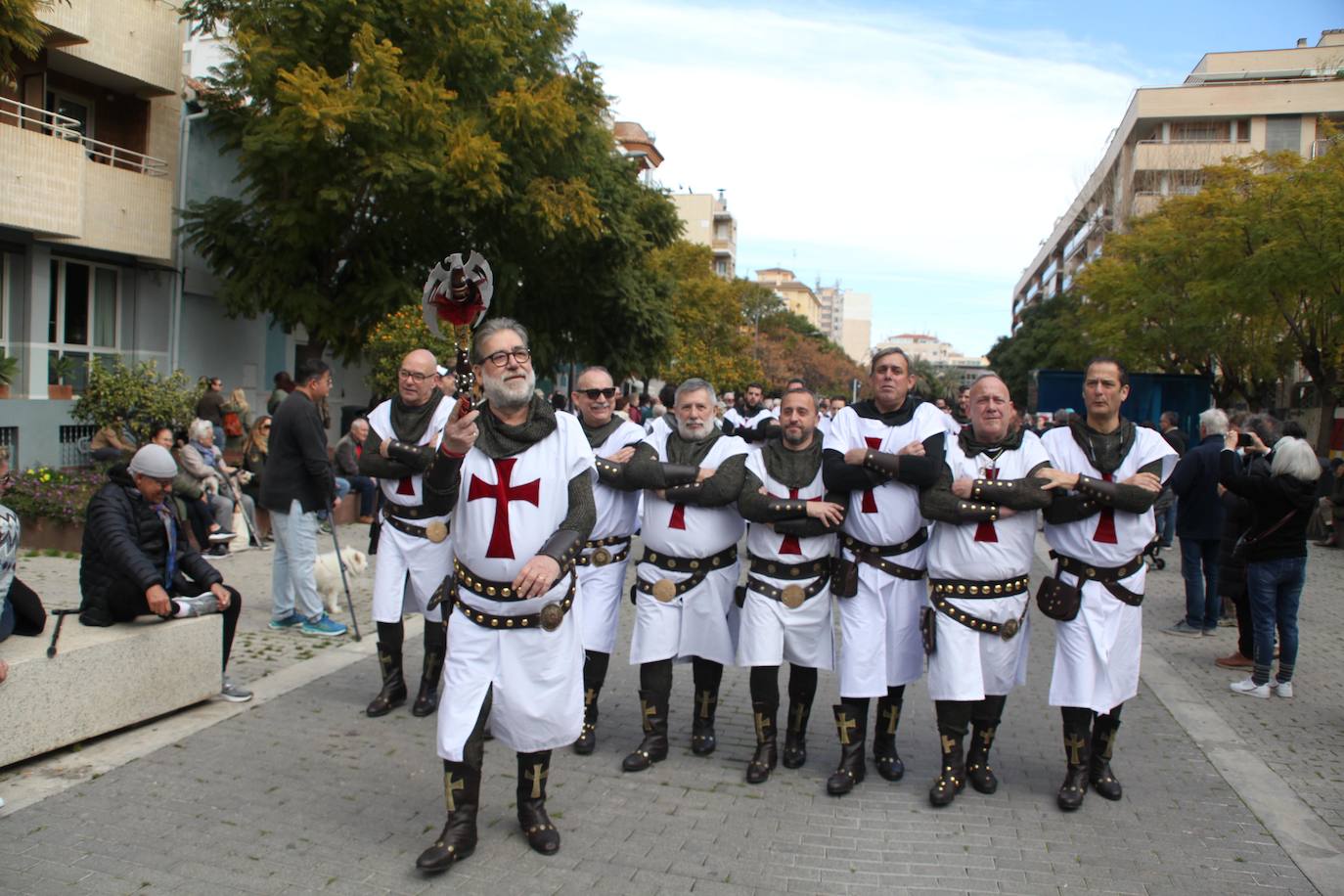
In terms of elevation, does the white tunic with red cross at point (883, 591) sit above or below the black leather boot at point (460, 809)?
above

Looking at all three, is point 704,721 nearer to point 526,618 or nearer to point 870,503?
point 870,503

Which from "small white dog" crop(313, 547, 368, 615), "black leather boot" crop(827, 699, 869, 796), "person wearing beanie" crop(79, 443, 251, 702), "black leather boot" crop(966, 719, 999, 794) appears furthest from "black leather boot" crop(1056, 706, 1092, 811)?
"small white dog" crop(313, 547, 368, 615)

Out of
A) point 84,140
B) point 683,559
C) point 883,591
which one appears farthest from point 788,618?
point 84,140

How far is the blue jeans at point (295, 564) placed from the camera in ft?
27.9

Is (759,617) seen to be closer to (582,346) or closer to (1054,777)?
(1054,777)

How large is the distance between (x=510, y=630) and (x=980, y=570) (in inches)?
95.7

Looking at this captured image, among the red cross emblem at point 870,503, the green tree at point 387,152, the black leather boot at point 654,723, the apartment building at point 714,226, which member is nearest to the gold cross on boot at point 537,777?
the black leather boot at point 654,723

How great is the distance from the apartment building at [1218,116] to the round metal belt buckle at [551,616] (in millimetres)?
46622

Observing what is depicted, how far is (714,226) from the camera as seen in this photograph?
329 ft

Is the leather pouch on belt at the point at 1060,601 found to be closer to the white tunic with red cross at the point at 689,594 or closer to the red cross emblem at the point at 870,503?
the red cross emblem at the point at 870,503

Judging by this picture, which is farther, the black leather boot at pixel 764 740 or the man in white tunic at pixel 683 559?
Result: the man in white tunic at pixel 683 559

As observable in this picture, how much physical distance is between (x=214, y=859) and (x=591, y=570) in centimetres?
246

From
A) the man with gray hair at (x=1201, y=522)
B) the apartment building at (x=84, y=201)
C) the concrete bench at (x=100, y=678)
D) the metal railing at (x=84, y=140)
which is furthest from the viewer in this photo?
the metal railing at (x=84, y=140)

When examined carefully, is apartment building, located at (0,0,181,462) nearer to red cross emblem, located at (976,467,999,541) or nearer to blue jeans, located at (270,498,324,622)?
blue jeans, located at (270,498,324,622)
